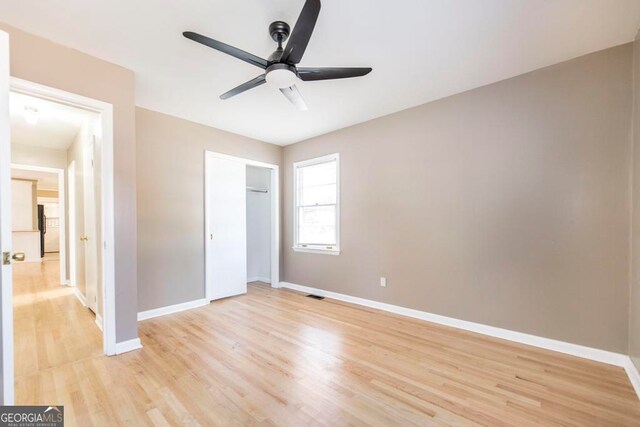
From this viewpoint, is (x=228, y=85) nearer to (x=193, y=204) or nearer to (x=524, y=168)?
(x=193, y=204)

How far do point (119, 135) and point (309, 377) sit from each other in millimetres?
2704

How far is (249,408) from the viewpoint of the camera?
172 cm

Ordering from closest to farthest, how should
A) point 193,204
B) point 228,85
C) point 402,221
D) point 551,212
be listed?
1. point 551,212
2. point 228,85
3. point 402,221
4. point 193,204

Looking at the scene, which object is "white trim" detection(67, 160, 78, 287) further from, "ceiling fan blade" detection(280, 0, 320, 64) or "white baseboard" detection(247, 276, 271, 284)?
"ceiling fan blade" detection(280, 0, 320, 64)

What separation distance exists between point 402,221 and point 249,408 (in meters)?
2.60

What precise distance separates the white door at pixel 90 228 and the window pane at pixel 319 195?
2.90m

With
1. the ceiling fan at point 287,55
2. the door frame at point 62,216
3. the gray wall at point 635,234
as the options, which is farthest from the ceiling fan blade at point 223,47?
the door frame at point 62,216

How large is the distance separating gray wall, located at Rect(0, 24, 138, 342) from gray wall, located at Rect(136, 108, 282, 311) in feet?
2.80

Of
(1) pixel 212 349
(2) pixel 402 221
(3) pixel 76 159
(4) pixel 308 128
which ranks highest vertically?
(4) pixel 308 128

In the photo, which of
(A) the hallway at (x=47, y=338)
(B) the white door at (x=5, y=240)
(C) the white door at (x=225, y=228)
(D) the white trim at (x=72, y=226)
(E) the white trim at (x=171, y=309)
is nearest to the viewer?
(B) the white door at (x=5, y=240)

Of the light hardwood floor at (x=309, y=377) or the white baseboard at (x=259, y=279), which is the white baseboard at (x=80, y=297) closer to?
the light hardwood floor at (x=309, y=377)

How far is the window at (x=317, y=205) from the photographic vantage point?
14.0 feet

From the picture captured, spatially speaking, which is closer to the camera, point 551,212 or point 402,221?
point 551,212

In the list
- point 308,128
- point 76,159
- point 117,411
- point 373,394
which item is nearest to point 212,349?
point 117,411
